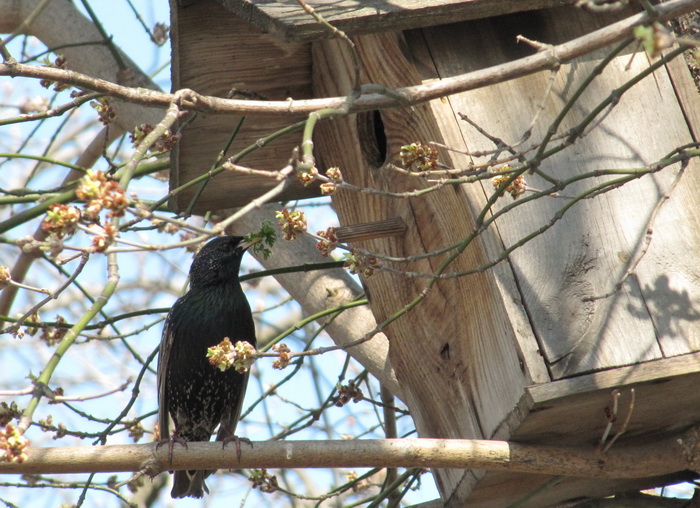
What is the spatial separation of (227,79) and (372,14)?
3.12ft

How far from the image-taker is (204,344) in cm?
372

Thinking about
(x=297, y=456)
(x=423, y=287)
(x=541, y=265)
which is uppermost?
(x=423, y=287)

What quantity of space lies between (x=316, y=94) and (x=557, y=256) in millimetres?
1374

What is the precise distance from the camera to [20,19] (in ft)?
14.3

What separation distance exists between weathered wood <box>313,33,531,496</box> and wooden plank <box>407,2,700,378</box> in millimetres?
124

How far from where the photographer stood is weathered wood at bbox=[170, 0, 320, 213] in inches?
125

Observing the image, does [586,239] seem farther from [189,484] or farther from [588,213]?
[189,484]

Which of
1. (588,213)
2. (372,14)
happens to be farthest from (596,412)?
(372,14)

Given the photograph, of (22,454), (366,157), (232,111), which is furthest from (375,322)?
(22,454)

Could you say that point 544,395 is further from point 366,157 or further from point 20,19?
point 20,19

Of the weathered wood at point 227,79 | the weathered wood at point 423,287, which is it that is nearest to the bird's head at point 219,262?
the weathered wood at point 227,79

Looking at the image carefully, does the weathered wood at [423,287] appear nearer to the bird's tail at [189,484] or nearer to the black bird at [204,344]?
the black bird at [204,344]

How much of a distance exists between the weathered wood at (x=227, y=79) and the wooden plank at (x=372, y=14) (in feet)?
1.19

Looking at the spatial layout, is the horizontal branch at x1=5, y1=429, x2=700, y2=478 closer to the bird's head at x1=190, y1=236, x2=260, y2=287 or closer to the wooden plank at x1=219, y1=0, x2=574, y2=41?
the wooden plank at x1=219, y1=0, x2=574, y2=41
